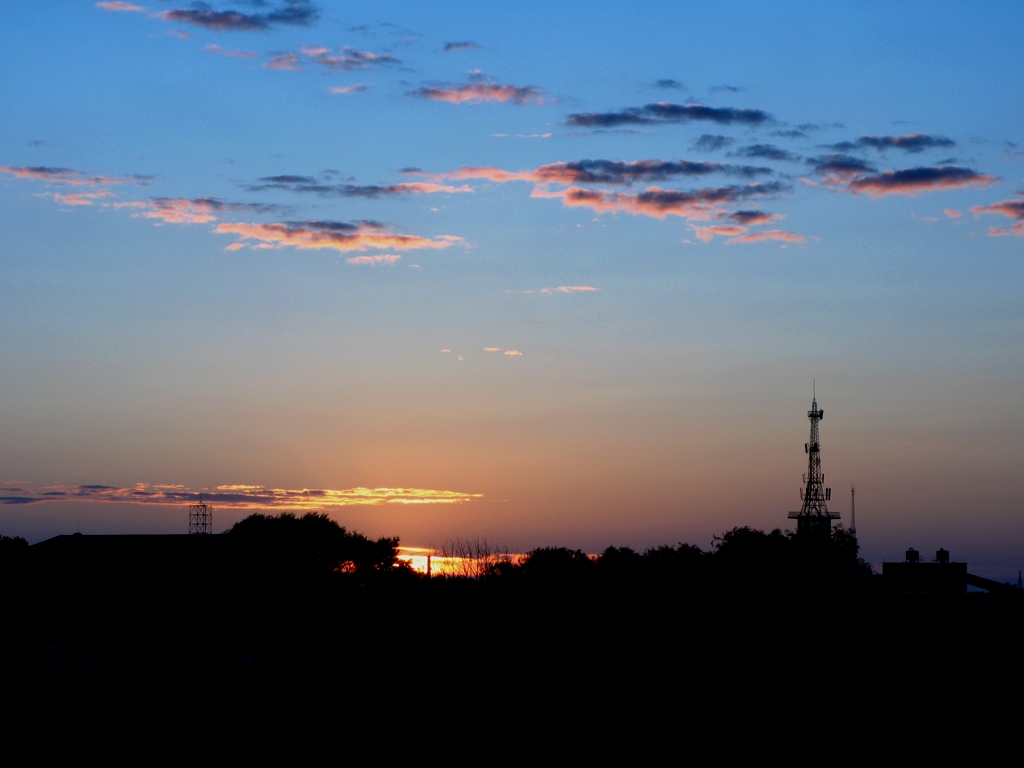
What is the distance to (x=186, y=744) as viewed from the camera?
124ft

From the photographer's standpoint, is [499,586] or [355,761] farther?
[499,586]

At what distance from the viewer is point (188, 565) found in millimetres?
88125

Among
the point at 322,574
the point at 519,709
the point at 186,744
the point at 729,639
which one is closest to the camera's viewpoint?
the point at 186,744

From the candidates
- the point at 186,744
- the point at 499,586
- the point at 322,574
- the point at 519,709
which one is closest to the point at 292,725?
the point at 186,744

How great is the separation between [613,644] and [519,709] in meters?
6.24

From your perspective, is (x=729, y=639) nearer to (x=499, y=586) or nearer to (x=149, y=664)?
(x=499, y=586)

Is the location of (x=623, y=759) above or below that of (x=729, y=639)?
below

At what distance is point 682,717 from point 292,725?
13765 mm

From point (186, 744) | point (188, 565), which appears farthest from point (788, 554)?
point (188, 565)

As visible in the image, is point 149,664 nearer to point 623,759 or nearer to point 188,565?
point 623,759

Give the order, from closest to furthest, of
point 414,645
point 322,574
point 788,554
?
point 414,645
point 788,554
point 322,574

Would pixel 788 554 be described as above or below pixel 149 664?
above

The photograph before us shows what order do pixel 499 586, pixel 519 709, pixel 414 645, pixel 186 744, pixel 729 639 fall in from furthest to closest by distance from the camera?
pixel 499 586, pixel 414 645, pixel 729 639, pixel 519 709, pixel 186 744

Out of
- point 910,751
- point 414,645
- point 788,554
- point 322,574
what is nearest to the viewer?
point 910,751
